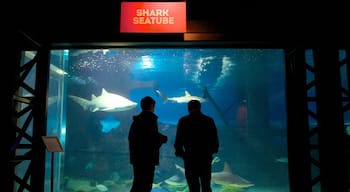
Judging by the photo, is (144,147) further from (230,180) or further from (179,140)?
(230,180)

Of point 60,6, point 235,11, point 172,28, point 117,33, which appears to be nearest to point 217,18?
point 235,11

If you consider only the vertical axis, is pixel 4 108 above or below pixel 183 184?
above

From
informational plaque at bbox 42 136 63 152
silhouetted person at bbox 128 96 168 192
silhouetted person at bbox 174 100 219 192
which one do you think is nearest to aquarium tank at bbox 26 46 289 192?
silhouetted person at bbox 174 100 219 192

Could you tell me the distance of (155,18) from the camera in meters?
4.93

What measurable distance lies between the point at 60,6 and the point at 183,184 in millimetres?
11363

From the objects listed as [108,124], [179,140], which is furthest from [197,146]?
[108,124]

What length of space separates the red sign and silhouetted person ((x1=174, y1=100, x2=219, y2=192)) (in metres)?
1.73

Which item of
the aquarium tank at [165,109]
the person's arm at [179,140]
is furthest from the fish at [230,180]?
the person's arm at [179,140]

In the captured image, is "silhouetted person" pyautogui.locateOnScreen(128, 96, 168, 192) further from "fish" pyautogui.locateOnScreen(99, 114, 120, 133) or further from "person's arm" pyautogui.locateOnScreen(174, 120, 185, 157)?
"fish" pyautogui.locateOnScreen(99, 114, 120, 133)

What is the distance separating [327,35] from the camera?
484 centimetres

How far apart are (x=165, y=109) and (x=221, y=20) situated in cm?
2328

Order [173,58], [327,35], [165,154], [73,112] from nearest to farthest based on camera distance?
[327,35] < [165,154] < [73,112] < [173,58]

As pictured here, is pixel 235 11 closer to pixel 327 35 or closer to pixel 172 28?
pixel 172 28

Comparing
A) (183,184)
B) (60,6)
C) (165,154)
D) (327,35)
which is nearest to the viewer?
(327,35)
